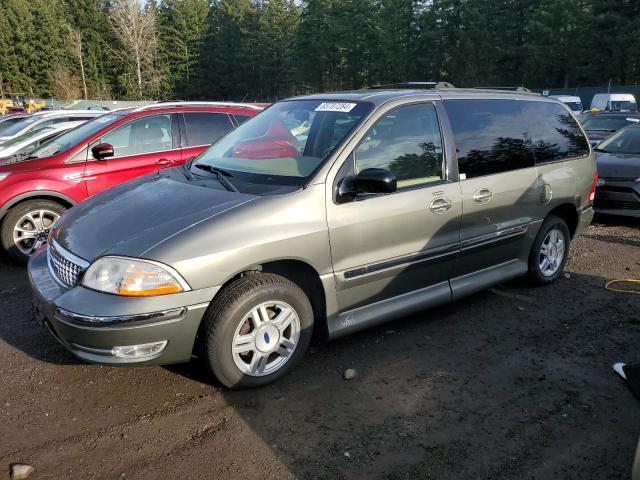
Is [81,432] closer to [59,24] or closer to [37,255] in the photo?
[37,255]

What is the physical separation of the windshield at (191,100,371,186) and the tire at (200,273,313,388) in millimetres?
751

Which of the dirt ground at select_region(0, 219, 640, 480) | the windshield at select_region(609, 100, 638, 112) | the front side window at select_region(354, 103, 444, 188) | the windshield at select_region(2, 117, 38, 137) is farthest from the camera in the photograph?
the windshield at select_region(609, 100, 638, 112)

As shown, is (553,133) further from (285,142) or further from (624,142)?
(624,142)

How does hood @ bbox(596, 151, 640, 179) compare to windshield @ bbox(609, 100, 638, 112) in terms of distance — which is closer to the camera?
hood @ bbox(596, 151, 640, 179)

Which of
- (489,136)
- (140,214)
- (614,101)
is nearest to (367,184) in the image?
(140,214)

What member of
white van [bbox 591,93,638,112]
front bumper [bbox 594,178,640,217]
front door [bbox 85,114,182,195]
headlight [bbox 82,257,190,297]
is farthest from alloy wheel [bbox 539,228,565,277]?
white van [bbox 591,93,638,112]

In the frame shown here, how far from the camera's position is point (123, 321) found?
289 centimetres

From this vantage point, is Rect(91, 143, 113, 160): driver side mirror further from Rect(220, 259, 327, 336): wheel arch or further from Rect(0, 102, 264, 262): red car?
Rect(220, 259, 327, 336): wheel arch

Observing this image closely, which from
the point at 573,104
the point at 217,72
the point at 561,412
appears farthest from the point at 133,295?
the point at 217,72

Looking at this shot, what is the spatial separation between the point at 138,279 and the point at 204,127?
454cm

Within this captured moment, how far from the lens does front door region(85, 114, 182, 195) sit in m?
6.30

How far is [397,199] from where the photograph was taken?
150 inches

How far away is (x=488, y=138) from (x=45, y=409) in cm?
382

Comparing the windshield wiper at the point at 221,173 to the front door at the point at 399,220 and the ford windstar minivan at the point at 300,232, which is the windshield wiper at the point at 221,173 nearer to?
the ford windstar minivan at the point at 300,232
